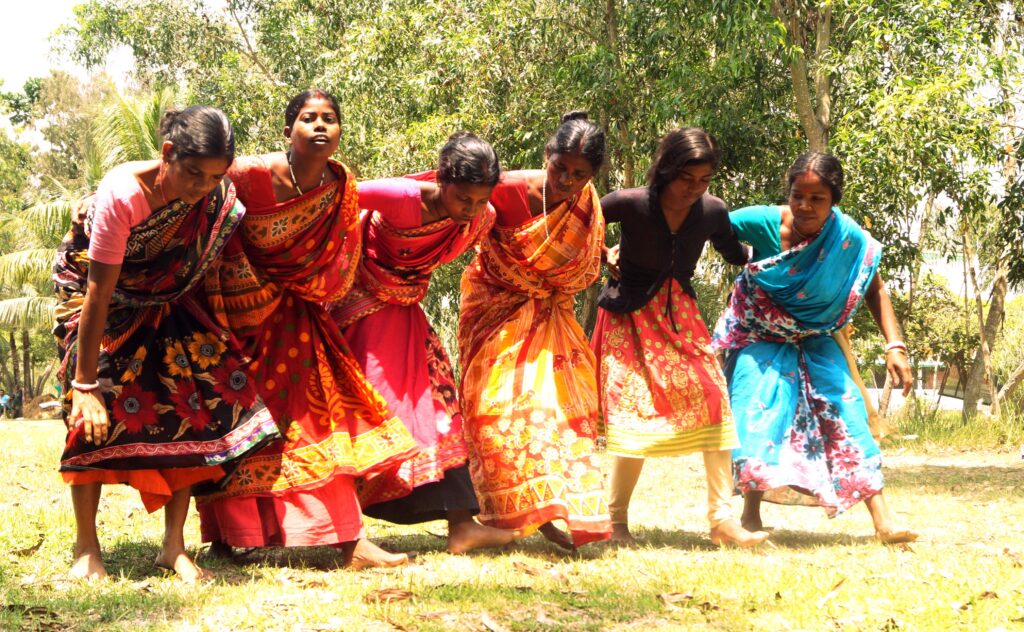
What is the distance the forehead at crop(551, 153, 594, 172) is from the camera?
5102mm

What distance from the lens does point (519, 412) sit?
5281 millimetres

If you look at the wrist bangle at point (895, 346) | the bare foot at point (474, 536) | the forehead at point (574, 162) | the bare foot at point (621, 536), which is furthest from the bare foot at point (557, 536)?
the wrist bangle at point (895, 346)

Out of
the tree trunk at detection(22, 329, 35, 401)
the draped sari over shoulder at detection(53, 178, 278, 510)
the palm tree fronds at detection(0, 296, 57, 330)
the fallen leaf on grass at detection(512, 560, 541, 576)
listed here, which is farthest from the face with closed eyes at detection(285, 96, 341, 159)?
the tree trunk at detection(22, 329, 35, 401)

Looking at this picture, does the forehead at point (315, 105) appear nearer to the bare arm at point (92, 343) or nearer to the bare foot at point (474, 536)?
the bare arm at point (92, 343)

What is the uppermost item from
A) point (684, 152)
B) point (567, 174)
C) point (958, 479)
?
point (684, 152)

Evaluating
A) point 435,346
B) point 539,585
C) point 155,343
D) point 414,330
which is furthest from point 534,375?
point 155,343

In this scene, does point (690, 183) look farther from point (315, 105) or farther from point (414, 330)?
point (315, 105)

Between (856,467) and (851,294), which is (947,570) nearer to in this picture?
(856,467)

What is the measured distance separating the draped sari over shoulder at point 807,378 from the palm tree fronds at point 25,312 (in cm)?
2566

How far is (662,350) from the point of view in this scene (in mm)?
5723

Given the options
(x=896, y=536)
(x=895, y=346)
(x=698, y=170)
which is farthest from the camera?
(x=895, y=346)

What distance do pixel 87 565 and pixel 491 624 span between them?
181 centimetres

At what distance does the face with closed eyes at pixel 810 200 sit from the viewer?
563cm

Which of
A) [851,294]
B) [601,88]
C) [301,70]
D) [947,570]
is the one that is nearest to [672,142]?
[851,294]
